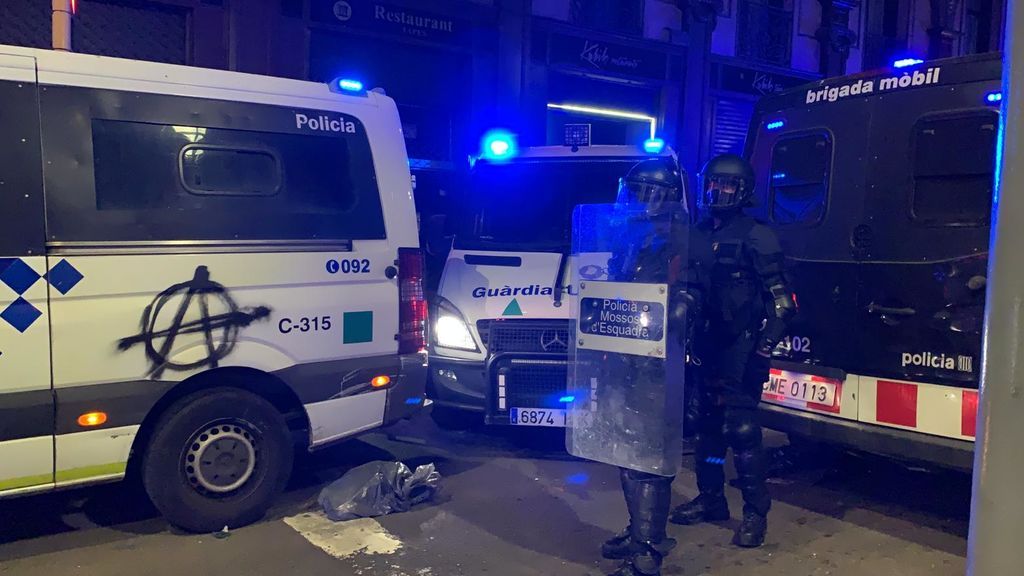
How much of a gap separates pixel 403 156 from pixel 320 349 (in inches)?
51.7

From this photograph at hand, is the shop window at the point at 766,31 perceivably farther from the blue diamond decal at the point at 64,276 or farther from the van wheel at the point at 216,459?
the blue diamond decal at the point at 64,276

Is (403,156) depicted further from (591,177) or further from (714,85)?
(714,85)

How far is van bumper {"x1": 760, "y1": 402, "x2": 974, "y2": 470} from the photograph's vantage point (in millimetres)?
4348

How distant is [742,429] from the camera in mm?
4410

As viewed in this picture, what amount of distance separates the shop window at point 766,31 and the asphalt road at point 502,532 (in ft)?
35.9

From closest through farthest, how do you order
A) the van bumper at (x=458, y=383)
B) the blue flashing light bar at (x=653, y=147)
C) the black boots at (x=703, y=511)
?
1. the black boots at (x=703, y=511)
2. the van bumper at (x=458, y=383)
3. the blue flashing light bar at (x=653, y=147)

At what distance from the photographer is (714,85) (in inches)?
584

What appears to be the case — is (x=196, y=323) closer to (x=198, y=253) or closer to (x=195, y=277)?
(x=195, y=277)

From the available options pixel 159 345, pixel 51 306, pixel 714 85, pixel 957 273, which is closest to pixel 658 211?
pixel 957 273

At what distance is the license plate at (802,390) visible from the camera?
492cm

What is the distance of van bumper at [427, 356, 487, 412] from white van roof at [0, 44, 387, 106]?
2.10 metres

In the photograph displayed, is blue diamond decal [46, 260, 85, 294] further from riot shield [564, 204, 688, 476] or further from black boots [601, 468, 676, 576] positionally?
Answer: black boots [601, 468, 676, 576]

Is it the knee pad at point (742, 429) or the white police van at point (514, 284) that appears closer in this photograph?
the knee pad at point (742, 429)

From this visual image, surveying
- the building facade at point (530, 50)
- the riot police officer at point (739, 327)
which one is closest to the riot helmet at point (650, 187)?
the riot police officer at point (739, 327)
